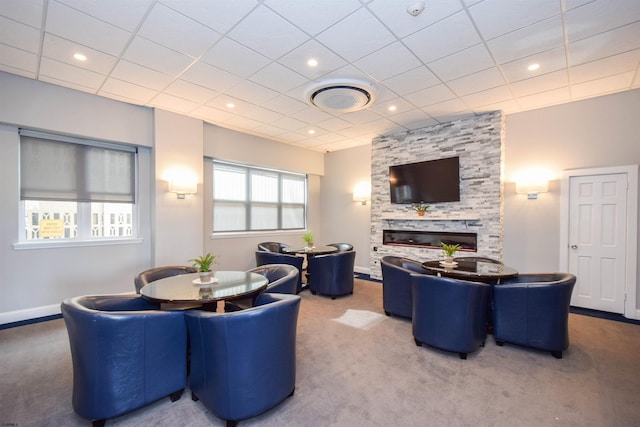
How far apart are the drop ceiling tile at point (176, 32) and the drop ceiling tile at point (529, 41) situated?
2725 millimetres

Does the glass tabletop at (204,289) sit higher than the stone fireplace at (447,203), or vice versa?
the stone fireplace at (447,203)

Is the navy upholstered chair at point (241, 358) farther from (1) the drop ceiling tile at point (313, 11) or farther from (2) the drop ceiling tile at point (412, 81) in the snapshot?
(2) the drop ceiling tile at point (412, 81)

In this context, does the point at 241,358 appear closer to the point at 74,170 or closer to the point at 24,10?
the point at 24,10

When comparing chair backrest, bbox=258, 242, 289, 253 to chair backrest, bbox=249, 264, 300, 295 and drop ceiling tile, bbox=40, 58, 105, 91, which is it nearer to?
chair backrest, bbox=249, 264, 300, 295

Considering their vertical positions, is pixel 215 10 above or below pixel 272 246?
above

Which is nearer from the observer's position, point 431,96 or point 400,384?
point 400,384

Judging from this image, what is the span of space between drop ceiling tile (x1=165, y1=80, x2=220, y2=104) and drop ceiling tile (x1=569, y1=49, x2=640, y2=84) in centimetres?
448

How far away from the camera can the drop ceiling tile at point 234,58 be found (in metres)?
2.83

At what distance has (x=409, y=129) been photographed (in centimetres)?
556

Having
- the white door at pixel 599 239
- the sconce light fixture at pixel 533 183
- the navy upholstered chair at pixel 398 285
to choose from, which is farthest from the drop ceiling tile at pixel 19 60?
the white door at pixel 599 239

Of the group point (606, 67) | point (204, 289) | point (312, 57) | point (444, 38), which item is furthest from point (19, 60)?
point (606, 67)

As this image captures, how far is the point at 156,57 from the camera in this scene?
119 inches

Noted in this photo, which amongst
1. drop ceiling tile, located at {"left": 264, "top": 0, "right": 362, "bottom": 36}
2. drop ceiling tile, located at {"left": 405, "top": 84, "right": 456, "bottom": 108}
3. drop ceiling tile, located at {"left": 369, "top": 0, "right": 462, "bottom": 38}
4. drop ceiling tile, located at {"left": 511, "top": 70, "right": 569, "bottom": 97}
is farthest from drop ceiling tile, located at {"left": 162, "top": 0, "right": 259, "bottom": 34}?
drop ceiling tile, located at {"left": 511, "top": 70, "right": 569, "bottom": 97}

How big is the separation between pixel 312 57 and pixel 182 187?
9.43 ft
